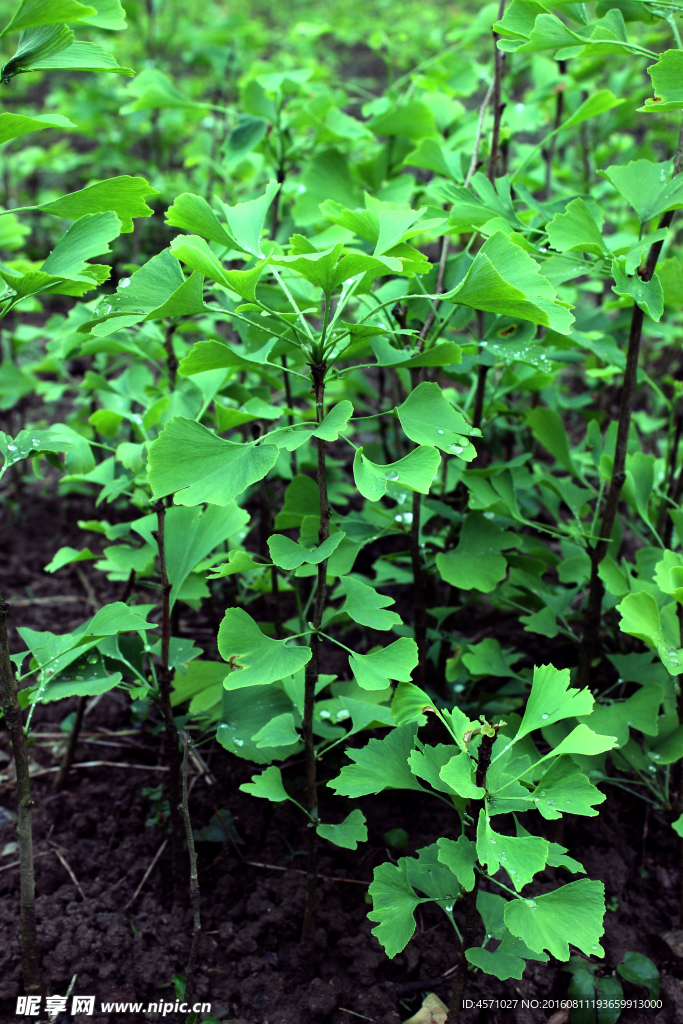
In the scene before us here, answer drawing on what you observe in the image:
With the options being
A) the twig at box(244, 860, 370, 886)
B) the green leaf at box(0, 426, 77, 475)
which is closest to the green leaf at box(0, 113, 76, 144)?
the green leaf at box(0, 426, 77, 475)

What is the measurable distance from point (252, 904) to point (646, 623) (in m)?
0.82

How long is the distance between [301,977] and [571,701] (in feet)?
2.17

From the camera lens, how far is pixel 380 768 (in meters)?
1.00

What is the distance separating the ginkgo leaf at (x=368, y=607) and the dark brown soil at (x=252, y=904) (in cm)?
51

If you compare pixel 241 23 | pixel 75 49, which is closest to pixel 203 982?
pixel 75 49

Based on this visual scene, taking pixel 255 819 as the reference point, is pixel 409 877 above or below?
above

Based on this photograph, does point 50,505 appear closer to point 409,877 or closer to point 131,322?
point 131,322

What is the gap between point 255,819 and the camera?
1.33m

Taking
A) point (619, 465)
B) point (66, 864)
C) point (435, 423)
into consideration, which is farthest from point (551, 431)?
point (66, 864)

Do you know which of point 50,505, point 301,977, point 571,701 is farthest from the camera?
point 50,505

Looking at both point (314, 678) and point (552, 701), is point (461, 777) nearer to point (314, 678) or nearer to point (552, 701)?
point (552, 701)

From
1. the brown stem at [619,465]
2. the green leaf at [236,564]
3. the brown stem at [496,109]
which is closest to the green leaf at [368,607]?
the green leaf at [236,564]

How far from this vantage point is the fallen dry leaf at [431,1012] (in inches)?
40.4

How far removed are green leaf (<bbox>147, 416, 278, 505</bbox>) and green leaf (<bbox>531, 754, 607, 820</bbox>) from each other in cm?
54
